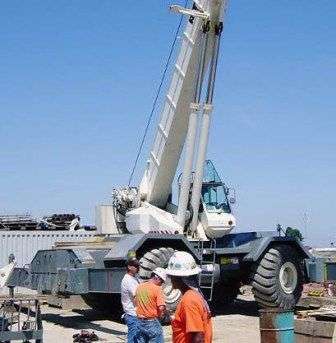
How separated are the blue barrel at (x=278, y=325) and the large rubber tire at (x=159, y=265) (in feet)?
15.3

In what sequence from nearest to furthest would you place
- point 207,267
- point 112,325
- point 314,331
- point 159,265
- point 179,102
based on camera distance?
point 314,331, point 159,265, point 112,325, point 207,267, point 179,102

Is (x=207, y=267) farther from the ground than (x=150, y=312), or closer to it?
farther from the ground

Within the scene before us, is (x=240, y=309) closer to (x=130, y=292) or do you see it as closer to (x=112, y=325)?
(x=112, y=325)

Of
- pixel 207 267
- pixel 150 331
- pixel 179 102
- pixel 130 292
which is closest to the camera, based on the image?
pixel 150 331

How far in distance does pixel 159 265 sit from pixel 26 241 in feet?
48.9

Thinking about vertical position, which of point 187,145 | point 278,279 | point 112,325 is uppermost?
point 187,145

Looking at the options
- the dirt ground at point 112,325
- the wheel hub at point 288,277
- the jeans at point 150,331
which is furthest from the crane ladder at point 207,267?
the jeans at point 150,331

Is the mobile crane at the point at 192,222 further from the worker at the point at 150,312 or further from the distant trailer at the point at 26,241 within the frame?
the distant trailer at the point at 26,241

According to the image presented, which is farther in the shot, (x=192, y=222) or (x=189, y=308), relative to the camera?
(x=192, y=222)

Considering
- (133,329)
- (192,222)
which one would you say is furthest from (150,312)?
(192,222)

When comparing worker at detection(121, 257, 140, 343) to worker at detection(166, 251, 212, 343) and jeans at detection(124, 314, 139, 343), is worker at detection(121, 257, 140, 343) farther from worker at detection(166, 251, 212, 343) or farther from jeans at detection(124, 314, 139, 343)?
worker at detection(166, 251, 212, 343)

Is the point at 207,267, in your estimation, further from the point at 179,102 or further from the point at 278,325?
the point at 278,325

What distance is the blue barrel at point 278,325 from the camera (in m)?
9.02

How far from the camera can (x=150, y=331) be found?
841 centimetres
